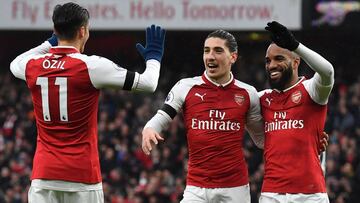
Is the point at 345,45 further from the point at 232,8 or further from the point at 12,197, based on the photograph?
the point at 12,197

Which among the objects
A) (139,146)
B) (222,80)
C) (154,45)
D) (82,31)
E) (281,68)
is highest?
(82,31)

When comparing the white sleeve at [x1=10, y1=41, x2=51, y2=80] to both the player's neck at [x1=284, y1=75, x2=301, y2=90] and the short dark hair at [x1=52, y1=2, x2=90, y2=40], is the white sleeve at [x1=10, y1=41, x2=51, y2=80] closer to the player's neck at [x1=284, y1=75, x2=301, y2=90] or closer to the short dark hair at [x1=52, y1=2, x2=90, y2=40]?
the short dark hair at [x1=52, y1=2, x2=90, y2=40]

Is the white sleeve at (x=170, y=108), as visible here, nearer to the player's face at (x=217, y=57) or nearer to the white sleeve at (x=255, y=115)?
the player's face at (x=217, y=57)

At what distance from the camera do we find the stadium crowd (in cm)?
1600

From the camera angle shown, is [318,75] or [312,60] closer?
[312,60]

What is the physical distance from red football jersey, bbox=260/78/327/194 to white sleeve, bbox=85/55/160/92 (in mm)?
1265

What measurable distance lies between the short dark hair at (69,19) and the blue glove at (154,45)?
0.49m

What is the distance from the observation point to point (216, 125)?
296 inches

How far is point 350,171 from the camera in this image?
15820mm

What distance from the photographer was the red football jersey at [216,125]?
7.47 m

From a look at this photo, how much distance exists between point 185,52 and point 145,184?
6.79 metres

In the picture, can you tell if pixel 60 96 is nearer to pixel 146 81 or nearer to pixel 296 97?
pixel 146 81

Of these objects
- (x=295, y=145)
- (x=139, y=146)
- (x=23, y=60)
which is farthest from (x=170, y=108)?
(x=139, y=146)

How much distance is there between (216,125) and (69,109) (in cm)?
146
